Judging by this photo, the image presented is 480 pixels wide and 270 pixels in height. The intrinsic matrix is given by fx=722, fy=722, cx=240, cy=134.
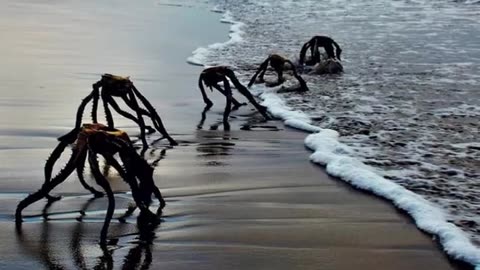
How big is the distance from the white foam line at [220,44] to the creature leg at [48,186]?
7592 millimetres

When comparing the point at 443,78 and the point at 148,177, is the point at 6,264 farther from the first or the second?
the point at 443,78

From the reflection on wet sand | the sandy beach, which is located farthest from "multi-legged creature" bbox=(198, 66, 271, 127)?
the reflection on wet sand

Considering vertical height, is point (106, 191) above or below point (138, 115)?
above

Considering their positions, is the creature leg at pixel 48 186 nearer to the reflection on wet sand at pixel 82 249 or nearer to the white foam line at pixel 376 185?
the reflection on wet sand at pixel 82 249

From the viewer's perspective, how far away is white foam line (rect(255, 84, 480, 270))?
4.00 metres

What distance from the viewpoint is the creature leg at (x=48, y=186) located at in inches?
157

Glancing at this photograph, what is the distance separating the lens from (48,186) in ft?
13.4

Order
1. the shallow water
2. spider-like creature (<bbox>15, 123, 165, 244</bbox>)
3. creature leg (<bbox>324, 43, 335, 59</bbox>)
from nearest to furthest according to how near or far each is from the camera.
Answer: spider-like creature (<bbox>15, 123, 165, 244</bbox>), the shallow water, creature leg (<bbox>324, 43, 335, 59</bbox>)

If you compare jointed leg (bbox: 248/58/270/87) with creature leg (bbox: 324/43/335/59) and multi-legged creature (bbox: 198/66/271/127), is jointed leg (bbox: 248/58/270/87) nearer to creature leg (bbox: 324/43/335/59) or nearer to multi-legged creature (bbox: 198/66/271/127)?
multi-legged creature (bbox: 198/66/271/127)

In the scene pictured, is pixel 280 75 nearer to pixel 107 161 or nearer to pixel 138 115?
pixel 138 115

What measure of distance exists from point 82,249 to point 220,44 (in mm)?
10775

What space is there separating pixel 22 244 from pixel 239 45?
10.8 meters

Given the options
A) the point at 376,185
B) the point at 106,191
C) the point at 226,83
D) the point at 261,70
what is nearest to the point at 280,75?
the point at 261,70

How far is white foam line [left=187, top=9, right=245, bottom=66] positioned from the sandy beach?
7.26ft
